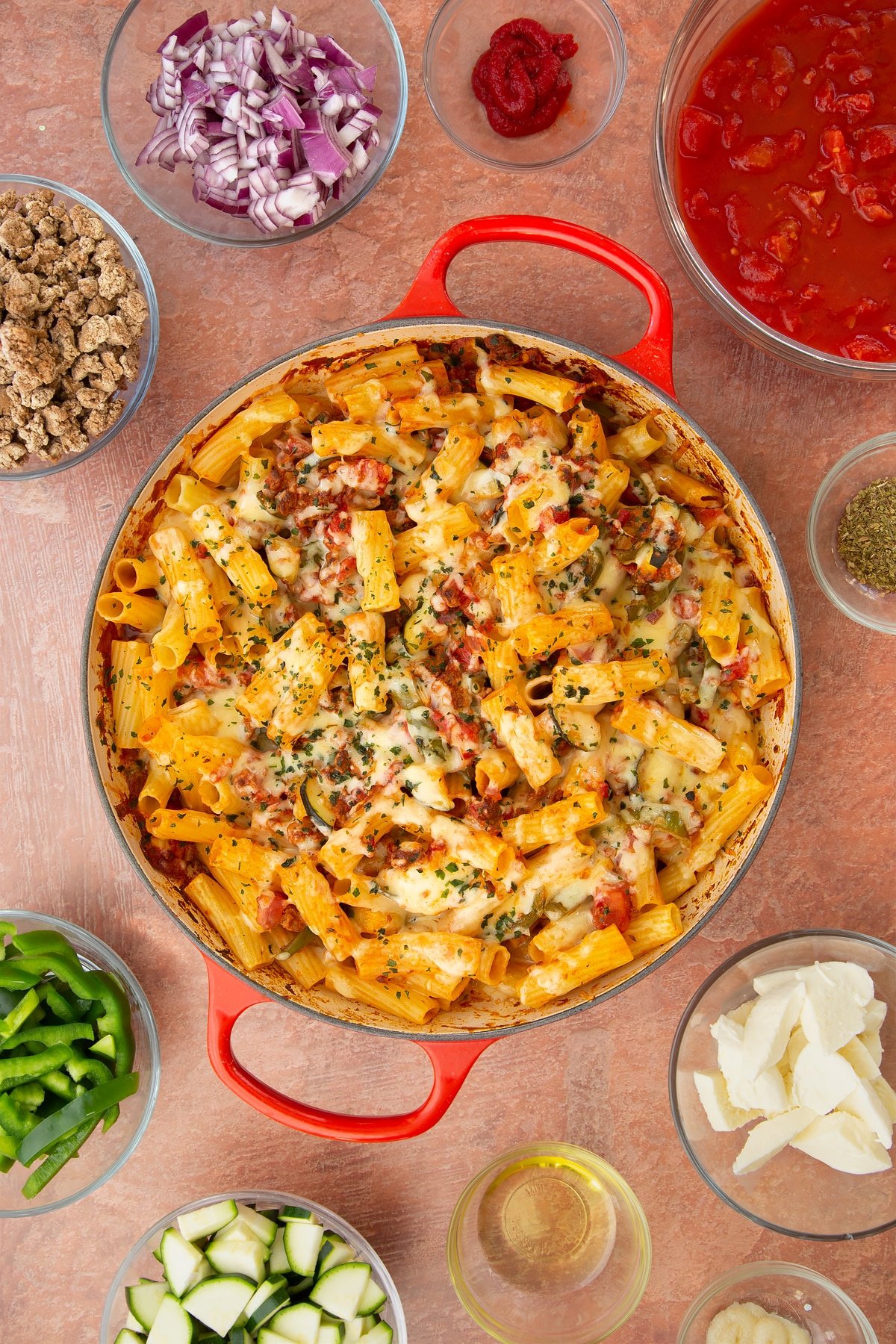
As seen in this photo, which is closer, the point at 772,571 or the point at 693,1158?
the point at 772,571

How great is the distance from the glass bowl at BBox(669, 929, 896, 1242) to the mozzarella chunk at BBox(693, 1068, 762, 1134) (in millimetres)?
67

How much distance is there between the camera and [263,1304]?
220cm

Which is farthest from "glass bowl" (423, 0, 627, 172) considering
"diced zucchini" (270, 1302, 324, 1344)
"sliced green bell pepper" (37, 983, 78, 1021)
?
"diced zucchini" (270, 1302, 324, 1344)

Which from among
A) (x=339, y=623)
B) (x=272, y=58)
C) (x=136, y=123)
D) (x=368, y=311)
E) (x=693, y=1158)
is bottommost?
(x=693, y=1158)

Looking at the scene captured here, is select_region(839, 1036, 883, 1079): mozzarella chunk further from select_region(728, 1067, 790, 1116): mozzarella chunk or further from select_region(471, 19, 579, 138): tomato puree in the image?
select_region(471, 19, 579, 138): tomato puree

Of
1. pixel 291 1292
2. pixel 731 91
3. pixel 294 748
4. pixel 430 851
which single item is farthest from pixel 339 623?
pixel 291 1292

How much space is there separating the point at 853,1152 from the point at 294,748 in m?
1.44

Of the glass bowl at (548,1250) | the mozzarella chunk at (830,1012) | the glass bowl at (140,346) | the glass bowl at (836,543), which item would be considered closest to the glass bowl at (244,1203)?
the glass bowl at (548,1250)

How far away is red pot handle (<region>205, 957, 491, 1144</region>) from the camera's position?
195 centimetres

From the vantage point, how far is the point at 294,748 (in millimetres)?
2076

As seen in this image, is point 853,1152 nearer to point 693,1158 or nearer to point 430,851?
point 693,1158

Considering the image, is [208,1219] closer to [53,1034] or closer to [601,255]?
[53,1034]

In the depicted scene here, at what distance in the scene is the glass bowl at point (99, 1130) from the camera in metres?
2.34

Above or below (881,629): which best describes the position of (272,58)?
above
